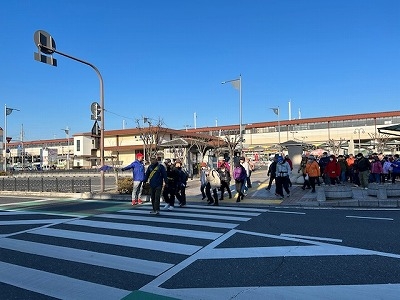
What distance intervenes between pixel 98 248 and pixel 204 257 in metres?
2.11

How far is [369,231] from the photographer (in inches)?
297

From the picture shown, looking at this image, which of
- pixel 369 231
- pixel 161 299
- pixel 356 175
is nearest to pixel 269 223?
pixel 369 231

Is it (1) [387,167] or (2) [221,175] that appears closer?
(2) [221,175]

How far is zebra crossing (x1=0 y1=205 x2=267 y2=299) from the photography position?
459 centimetres

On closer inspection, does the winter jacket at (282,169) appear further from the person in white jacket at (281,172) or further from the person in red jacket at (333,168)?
the person in red jacket at (333,168)

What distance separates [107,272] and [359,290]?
11.3 feet

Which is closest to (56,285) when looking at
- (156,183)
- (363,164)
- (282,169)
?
(156,183)

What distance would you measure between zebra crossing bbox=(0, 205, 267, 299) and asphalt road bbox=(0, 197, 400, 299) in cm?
2

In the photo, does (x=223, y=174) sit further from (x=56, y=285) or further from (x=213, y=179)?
(x=56, y=285)

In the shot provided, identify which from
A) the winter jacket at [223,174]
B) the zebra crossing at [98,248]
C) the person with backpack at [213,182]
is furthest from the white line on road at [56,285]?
the winter jacket at [223,174]

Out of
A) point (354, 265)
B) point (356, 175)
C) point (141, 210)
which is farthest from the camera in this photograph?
point (356, 175)

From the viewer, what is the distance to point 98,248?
6.49 meters

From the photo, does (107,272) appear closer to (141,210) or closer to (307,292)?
(307,292)

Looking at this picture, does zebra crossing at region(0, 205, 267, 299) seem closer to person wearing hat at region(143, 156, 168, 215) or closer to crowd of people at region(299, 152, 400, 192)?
person wearing hat at region(143, 156, 168, 215)
